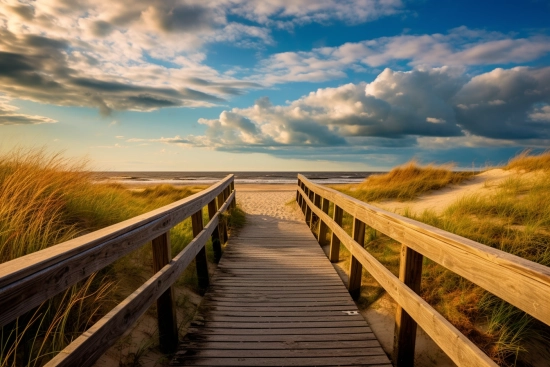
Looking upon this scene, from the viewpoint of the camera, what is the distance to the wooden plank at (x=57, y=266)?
1.23 metres

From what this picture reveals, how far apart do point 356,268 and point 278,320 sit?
3.97 ft

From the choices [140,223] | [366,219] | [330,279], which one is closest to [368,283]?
[330,279]

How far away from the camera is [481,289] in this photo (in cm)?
333

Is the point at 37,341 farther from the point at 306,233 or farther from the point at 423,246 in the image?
the point at 306,233

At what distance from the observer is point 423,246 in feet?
7.79

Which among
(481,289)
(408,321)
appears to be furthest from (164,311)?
(481,289)

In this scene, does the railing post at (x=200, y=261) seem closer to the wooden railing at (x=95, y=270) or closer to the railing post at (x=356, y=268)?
the wooden railing at (x=95, y=270)

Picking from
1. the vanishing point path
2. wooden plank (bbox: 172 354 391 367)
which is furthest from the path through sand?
wooden plank (bbox: 172 354 391 367)

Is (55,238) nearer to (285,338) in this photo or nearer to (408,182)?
(285,338)

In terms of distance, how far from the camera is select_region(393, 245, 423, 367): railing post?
2.64m

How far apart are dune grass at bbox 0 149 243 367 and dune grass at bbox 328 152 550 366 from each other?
276 cm

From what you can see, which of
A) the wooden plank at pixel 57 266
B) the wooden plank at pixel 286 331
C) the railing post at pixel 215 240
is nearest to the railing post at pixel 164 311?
the wooden plank at pixel 286 331

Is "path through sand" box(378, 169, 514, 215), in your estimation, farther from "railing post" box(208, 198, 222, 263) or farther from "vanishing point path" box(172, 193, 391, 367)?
"railing post" box(208, 198, 222, 263)

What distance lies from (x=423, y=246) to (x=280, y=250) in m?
4.09
